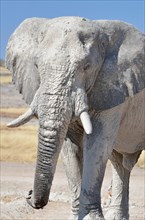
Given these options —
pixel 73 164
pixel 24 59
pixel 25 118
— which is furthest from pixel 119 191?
pixel 25 118

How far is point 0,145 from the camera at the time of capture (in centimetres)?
2030

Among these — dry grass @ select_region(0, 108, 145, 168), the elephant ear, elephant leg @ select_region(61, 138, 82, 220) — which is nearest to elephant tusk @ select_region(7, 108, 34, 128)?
the elephant ear

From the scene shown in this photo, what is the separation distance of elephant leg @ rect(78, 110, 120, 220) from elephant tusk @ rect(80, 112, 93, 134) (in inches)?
18.7

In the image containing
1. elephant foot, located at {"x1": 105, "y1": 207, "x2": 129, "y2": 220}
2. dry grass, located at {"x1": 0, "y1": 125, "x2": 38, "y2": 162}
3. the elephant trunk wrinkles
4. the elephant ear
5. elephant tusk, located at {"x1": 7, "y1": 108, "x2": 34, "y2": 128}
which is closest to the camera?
the elephant trunk wrinkles

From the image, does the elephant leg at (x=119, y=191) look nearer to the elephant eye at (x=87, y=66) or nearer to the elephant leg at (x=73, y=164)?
the elephant leg at (x=73, y=164)

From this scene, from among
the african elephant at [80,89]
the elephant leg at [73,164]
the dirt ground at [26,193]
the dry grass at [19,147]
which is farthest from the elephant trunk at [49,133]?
the dry grass at [19,147]

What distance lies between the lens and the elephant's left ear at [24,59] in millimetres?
6324

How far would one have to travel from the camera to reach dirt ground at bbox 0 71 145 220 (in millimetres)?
10070

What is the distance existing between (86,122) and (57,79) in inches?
17.4

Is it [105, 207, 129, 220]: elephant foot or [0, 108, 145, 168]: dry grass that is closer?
[105, 207, 129, 220]: elephant foot

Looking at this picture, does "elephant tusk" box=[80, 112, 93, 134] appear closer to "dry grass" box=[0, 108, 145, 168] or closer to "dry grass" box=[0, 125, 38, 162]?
"dry grass" box=[0, 108, 145, 168]

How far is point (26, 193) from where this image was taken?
39.2 ft

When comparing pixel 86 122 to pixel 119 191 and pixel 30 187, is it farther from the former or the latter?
pixel 30 187

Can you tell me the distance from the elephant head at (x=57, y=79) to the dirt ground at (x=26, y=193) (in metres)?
2.30
